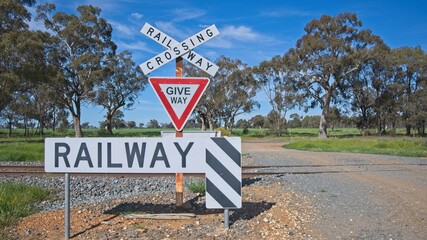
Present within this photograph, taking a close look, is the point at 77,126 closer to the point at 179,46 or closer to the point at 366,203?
the point at 179,46

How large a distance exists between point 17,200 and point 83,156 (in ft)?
8.48

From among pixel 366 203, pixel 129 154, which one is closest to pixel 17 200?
pixel 129 154

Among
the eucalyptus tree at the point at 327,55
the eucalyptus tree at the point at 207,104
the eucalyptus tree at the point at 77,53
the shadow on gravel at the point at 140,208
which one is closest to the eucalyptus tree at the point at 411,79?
the eucalyptus tree at the point at 327,55

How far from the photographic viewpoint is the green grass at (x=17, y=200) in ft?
18.6

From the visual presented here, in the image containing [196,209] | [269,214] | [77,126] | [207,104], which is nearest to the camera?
[269,214]

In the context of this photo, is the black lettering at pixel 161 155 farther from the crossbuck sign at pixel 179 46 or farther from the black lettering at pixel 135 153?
the crossbuck sign at pixel 179 46

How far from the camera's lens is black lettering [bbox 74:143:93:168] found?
17.1 feet

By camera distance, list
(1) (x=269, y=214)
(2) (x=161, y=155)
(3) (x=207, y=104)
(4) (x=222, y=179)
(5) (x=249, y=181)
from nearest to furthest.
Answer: (4) (x=222, y=179)
(2) (x=161, y=155)
(1) (x=269, y=214)
(5) (x=249, y=181)
(3) (x=207, y=104)

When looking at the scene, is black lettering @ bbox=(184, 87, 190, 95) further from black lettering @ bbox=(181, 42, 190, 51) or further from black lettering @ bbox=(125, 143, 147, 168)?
black lettering @ bbox=(125, 143, 147, 168)

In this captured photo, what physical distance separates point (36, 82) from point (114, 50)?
16.2 m

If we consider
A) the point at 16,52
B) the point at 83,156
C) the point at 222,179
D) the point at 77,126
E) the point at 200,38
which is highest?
the point at 16,52

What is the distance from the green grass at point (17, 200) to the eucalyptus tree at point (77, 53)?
35.8 metres

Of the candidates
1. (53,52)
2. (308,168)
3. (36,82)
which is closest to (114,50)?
(53,52)

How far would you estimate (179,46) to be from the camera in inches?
228
